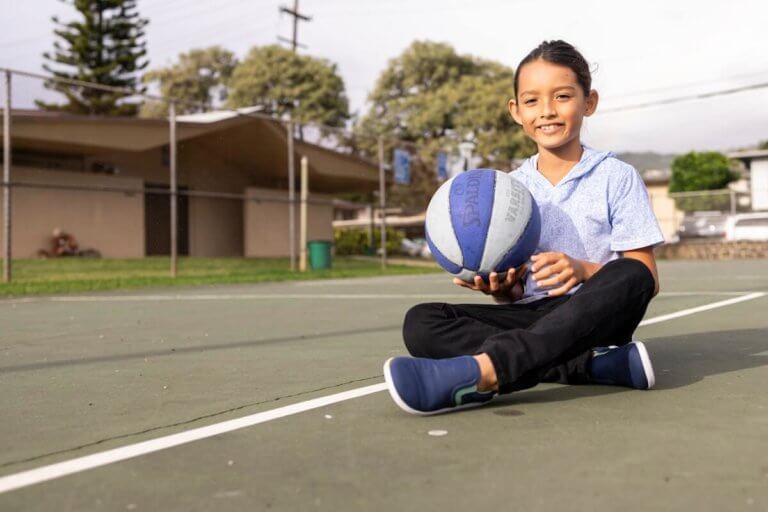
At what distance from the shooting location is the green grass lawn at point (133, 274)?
12.4 m

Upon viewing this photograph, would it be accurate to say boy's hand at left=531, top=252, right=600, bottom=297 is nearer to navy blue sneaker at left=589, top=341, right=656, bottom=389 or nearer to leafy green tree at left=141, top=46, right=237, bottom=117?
navy blue sneaker at left=589, top=341, right=656, bottom=389

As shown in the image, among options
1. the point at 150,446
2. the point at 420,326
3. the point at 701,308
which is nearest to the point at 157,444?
the point at 150,446

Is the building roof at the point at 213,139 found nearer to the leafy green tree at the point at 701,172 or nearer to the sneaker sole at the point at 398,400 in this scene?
the sneaker sole at the point at 398,400

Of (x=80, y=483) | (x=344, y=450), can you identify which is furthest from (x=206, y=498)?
(x=344, y=450)

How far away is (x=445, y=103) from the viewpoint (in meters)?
43.3

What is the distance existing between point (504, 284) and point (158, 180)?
21.7 meters

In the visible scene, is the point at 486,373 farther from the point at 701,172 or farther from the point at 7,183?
the point at 701,172

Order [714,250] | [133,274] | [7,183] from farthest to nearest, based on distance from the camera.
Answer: [714,250]
[133,274]
[7,183]

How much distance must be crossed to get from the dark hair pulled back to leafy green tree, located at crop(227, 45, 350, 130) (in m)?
42.9

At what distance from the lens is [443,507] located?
1.80 m

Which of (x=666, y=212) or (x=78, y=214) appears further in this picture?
(x=666, y=212)

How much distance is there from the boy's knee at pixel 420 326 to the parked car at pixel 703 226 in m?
28.9

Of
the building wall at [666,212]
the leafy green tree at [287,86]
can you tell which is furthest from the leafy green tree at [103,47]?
the building wall at [666,212]

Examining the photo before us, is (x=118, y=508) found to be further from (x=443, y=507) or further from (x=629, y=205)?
(x=629, y=205)
